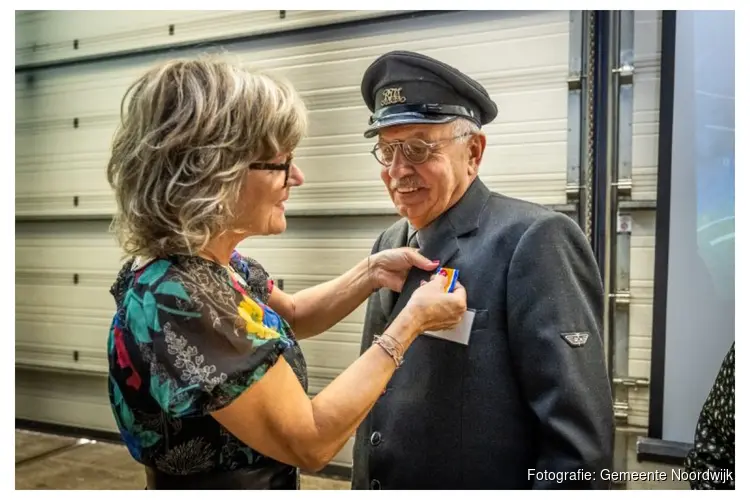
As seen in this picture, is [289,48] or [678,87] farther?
[289,48]

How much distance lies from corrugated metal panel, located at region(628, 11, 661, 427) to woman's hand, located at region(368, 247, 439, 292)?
1.78 feet

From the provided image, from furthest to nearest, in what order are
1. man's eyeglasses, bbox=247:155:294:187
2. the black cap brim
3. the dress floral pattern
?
the black cap brim, man's eyeglasses, bbox=247:155:294:187, the dress floral pattern

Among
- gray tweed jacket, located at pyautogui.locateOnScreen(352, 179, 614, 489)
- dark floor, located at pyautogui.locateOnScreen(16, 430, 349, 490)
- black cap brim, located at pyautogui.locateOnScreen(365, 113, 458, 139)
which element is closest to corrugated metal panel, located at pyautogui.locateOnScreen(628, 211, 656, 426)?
gray tweed jacket, located at pyautogui.locateOnScreen(352, 179, 614, 489)

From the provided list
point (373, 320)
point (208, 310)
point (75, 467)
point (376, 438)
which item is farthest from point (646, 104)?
point (75, 467)

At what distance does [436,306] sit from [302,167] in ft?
1.70

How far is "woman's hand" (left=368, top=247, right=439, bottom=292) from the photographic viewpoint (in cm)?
113

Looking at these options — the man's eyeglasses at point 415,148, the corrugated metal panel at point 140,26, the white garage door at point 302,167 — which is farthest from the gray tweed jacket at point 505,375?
the corrugated metal panel at point 140,26

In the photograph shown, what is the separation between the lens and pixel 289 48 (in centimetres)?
139

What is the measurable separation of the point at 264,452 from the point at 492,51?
0.99m

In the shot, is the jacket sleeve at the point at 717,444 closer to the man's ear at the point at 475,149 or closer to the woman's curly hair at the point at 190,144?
the man's ear at the point at 475,149

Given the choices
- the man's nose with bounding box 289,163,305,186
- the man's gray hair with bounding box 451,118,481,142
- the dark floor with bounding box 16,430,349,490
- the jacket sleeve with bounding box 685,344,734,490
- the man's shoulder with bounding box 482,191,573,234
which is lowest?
the dark floor with bounding box 16,430,349,490

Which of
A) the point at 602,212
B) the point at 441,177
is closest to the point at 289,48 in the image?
the point at 441,177

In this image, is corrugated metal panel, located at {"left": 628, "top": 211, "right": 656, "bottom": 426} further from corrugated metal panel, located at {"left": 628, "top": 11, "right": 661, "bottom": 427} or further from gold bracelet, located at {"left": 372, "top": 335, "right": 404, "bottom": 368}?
gold bracelet, located at {"left": 372, "top": 335, "right": 404, "bottom": 368}

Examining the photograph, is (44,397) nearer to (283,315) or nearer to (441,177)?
(283,315)
